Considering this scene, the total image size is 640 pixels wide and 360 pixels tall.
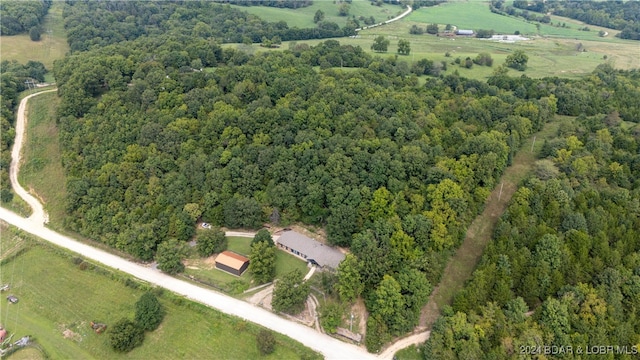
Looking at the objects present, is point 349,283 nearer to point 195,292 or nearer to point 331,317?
point 331,317

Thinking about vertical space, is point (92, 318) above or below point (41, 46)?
below

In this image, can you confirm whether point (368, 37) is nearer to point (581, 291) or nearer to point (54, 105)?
point (54, 105)

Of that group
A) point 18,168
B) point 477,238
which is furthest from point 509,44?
point 18,168

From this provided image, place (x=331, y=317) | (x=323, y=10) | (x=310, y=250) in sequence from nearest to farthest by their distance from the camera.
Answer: (x=331, y=317)
(x=310, y=250)
(x=323, y=10)

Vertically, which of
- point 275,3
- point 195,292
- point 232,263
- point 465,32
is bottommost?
point 195,292

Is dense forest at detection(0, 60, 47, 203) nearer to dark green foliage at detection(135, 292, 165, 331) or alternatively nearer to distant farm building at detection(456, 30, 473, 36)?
dark green foliage at detection(135, 292, 165, 331)

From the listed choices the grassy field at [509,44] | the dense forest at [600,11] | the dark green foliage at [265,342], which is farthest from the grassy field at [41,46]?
the dense forest at [600,11]

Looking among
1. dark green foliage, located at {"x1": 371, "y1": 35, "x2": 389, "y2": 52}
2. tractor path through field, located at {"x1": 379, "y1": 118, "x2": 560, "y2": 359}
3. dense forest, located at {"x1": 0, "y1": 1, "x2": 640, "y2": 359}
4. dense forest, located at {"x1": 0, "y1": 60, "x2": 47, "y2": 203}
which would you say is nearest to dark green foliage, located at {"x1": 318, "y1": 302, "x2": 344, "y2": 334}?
dense forest, located at {"x1": 0, "y1": 1, "x2": 640, "y2": 359}
